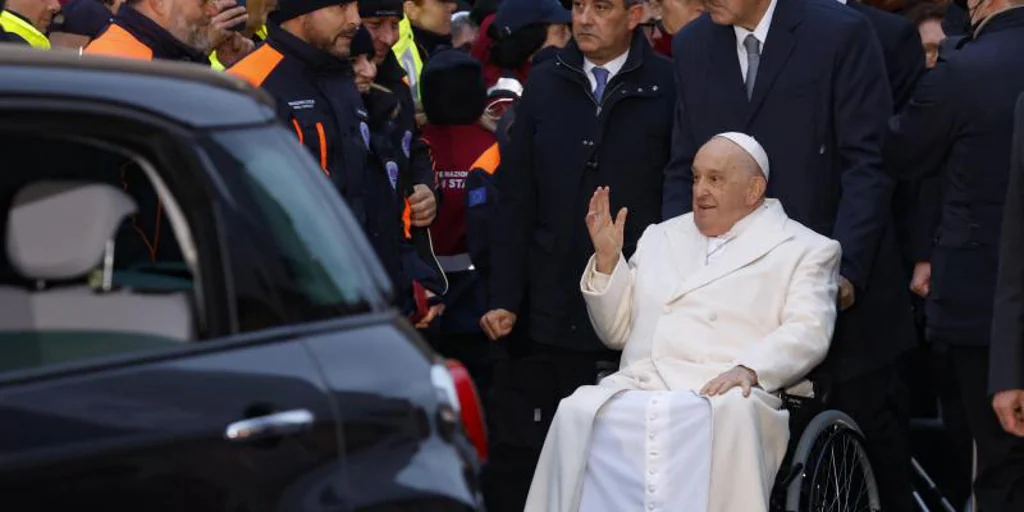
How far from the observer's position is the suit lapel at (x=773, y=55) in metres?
8.30

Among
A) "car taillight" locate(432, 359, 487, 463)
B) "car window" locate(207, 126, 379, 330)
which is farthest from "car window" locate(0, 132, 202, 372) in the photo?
"car taillight" locate(432, 359, 487, 463)

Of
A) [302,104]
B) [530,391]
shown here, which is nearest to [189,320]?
[302,104]

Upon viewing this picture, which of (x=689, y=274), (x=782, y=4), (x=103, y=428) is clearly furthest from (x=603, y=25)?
(x=103, y=428)

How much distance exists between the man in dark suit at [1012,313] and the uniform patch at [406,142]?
2987mm

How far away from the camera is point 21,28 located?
8680 mm

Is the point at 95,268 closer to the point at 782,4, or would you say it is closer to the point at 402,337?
the point at 402,337

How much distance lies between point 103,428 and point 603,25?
5491 millimetres

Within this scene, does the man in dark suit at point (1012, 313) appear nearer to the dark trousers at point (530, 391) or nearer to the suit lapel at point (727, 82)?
the suit lapel at point (727, 82)

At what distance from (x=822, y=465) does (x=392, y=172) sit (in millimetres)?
2023

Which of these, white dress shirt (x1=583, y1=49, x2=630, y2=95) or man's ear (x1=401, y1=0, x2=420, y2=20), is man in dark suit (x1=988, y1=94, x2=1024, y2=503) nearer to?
white dress shirt (x1=583, y1=49, x2=630, y2=95)

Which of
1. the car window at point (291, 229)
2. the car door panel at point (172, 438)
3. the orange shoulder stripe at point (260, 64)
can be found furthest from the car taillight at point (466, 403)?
the orange shoulder stripe at point (260, 64)

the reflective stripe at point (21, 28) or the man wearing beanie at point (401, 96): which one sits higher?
the reflective stripe at point (21, 28)

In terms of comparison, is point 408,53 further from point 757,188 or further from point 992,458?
point 992,458

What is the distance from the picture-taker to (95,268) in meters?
4.07
